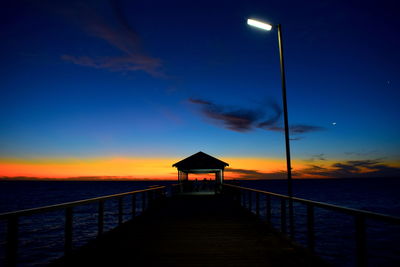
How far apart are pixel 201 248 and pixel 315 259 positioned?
225 cm

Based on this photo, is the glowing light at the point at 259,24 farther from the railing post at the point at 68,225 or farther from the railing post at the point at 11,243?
the railing post at the point at 11,243

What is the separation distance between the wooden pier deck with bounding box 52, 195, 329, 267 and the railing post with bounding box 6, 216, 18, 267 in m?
1.32

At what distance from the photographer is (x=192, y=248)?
6.08 metres

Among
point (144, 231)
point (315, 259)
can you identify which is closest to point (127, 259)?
point (144, 231)

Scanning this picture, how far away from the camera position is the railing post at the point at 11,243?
11.6 ft

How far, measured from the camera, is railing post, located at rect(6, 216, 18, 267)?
3.55 meters

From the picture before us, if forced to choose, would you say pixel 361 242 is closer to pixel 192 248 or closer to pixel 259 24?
pixel 192 248

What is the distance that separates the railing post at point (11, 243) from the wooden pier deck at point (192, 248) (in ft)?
4.33

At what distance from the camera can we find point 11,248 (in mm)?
3600

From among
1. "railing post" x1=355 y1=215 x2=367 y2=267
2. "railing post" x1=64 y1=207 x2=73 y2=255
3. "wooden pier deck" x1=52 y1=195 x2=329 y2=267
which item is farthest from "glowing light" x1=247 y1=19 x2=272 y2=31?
"railing post" x1=64 y1=207 x2=73 y2=255

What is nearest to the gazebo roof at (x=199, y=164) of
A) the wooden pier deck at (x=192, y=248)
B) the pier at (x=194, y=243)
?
the pier at (x=194, y=243)

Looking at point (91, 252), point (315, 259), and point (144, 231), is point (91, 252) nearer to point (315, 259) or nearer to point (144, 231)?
point (144, 231)

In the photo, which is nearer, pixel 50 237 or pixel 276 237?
pixel 276 237

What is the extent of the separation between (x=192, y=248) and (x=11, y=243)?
3.45m
